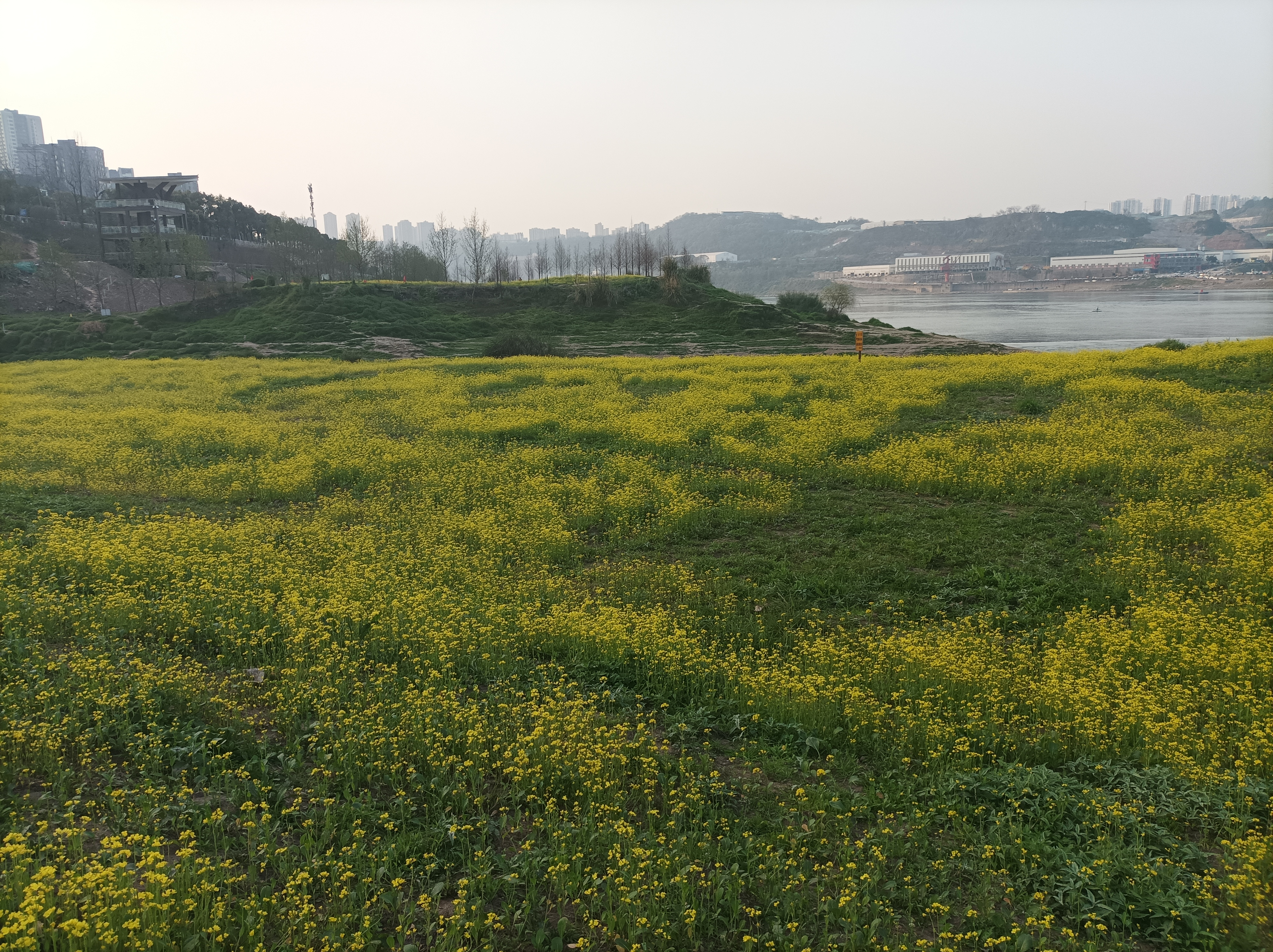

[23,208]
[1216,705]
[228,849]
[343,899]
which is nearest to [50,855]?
[228,849]

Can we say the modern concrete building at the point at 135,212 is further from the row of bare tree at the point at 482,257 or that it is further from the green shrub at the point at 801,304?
the green shrub at the point at 801,304

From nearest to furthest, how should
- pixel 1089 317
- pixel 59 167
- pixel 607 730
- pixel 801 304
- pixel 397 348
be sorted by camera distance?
pixel 607 730 → pixel 397 348 → pixel 801 304 → pixel 1089 317 → pixel 59 167

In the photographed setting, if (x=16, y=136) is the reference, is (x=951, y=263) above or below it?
below

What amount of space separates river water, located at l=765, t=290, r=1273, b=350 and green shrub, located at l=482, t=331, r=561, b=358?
96.0 feet

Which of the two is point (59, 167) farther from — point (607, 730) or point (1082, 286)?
point (1082, 286)

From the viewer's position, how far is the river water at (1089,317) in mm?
50594

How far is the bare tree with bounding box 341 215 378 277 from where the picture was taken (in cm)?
8194

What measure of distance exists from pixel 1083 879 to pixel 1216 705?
9.35 feet

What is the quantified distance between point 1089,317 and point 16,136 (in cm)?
16054

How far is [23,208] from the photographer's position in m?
84.6

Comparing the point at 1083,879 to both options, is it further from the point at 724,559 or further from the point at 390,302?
the point at 390,302

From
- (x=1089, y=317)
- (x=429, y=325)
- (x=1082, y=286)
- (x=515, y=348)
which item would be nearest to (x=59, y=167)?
(x=429, y=325)

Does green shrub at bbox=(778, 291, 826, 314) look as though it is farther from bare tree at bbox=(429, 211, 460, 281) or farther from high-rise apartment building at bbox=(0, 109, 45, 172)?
high-rise apartment building at bbox=(0, 109, 45, 172)

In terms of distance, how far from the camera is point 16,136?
12438cm
